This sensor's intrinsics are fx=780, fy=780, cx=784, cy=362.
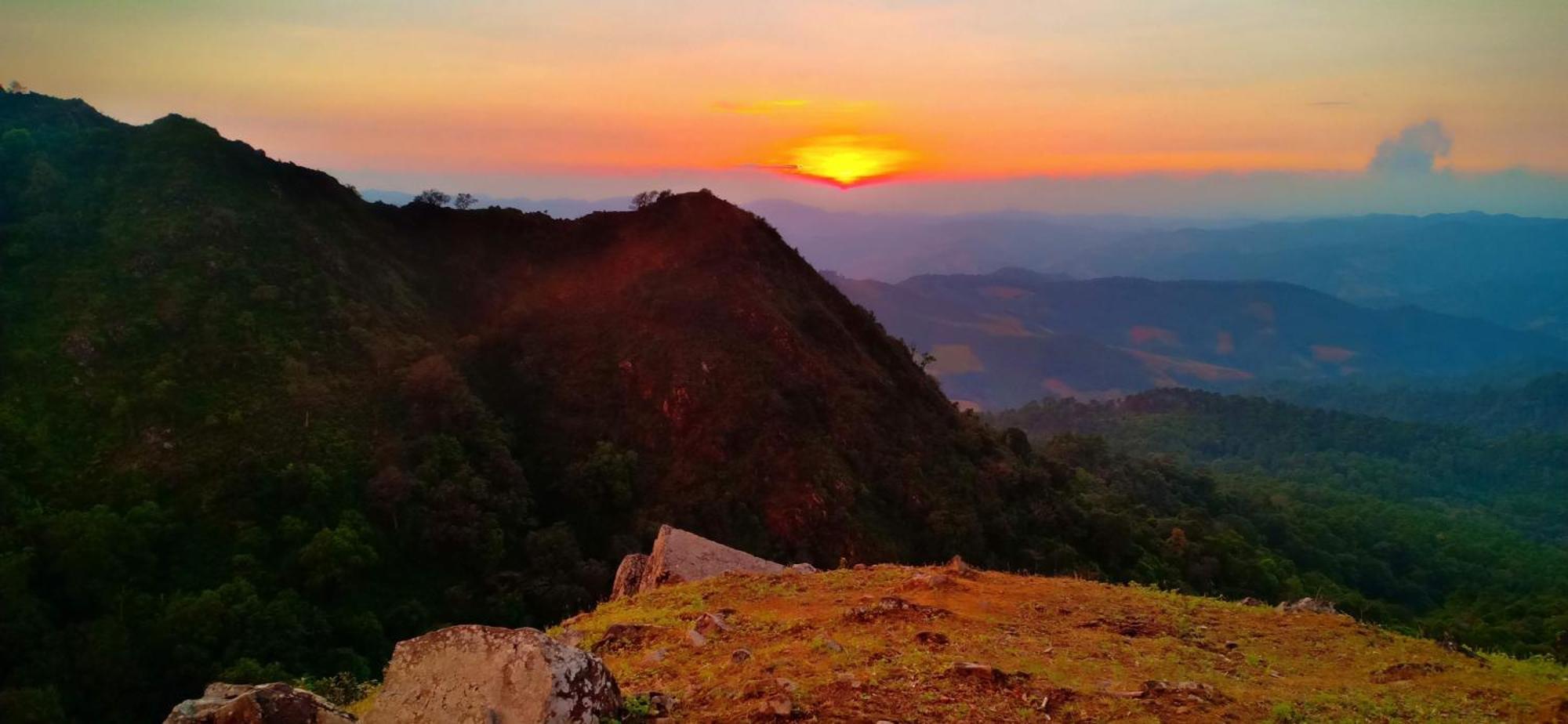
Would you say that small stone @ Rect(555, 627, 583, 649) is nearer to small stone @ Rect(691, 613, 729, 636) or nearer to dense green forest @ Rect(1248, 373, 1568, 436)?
small stone @ Rect(691, 613, 729, 636)

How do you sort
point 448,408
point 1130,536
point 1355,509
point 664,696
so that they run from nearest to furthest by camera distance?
point 664,696 < point 448,408 < point 1130,536 < point 1355,509

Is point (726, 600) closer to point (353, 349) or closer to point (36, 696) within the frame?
point (36, 696)

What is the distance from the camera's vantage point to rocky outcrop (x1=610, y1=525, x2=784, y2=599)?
18547mm

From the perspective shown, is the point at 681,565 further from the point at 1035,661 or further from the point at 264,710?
the point at 264,710

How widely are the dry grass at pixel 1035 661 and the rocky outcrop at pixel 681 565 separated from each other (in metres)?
2.41

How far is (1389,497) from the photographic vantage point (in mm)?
116688

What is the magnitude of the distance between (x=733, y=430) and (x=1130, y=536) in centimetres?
2237

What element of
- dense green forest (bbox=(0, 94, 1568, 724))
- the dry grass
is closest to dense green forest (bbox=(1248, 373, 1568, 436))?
dense green forest (bbox=(0, 94, 1568, 724))

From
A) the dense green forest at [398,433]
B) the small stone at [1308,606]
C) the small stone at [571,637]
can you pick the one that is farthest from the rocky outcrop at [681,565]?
the dense green forest at [398,433]

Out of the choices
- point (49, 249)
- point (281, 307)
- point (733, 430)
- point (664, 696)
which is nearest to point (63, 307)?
point (49, 249)

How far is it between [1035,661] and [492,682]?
7.23 meters

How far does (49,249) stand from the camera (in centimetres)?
3672

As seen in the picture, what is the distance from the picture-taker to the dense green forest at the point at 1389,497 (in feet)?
190

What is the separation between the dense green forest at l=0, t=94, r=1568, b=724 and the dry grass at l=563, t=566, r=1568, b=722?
1174cm
